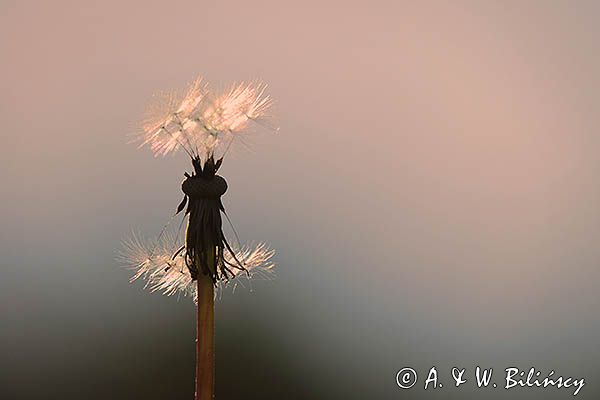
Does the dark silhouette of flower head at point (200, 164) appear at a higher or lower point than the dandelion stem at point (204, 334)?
higher

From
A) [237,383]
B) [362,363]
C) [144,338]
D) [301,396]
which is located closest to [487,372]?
[362,363]

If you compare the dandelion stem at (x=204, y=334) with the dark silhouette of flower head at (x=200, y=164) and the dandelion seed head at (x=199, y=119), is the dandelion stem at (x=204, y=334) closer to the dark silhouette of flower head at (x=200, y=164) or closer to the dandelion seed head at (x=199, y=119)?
the dark silhouette of flower head at (x=200, y=164)

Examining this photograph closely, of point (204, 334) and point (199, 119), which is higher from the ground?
point (199, 119)

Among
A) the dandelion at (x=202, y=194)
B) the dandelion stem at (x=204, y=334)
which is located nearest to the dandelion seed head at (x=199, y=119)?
the dandelion at (x=202, y=194)

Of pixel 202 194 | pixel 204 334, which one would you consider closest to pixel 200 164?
pixel 202 194

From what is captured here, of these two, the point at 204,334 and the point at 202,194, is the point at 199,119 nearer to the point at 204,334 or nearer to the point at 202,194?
the point at 202,194
